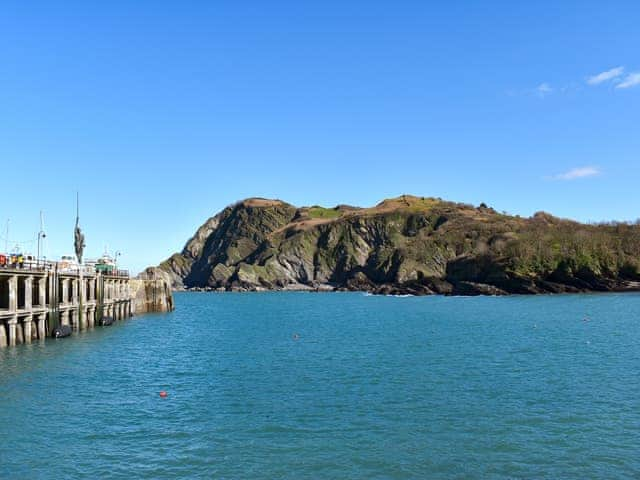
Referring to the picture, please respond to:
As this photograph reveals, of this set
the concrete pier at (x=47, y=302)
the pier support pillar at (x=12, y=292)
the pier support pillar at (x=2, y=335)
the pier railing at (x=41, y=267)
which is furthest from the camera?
the pier railing at (x=41, y=267)

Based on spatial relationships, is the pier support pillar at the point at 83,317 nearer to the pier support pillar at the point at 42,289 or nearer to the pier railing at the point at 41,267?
the pier railing at the point at 41,267

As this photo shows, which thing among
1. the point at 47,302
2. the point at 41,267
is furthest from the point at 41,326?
the point at 41,267

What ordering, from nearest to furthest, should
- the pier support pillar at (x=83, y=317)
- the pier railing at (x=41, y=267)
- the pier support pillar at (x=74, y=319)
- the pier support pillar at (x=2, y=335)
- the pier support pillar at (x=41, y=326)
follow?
the pier support pillar at (x=2, y=335)
the pier railing at (x=41, y=267)
the pier support pillar at (x=41, y=326)
the pier support pillar at (x=74, y=319)
the pier support pillar at (x=83, y=317)

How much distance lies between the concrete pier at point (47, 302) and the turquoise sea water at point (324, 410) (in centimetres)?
275

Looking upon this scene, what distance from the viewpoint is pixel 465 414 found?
91.8ft

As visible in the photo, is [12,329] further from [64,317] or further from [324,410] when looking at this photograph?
[324,410]

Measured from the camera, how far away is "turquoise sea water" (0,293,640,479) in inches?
840

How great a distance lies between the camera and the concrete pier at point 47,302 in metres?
48.5

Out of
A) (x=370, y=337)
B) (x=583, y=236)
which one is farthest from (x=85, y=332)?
(x=583, y=236)

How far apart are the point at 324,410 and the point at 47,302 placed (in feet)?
134

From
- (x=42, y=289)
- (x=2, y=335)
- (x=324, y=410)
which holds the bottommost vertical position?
(x=324, y=410)

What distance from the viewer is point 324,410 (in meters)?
28.9

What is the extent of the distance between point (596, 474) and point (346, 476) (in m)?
8.99

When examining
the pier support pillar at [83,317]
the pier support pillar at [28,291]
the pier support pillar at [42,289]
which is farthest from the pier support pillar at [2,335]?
the pier support pillar at [83,317]
